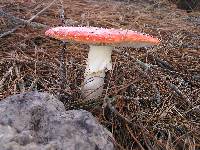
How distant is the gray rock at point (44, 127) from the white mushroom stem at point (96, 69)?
506 mm

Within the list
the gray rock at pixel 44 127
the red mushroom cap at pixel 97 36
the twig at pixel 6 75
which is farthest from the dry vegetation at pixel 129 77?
the red mushroom cap at pixel 97 36

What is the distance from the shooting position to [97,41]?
6.08 feet

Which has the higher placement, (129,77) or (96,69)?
(96,69)

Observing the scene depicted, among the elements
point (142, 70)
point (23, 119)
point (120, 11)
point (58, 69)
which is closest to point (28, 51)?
point (58, 69)

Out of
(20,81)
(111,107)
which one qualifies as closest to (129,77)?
(111,107)

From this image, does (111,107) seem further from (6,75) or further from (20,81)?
(6,75)

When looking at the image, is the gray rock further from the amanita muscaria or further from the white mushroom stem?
the white mushroom stem

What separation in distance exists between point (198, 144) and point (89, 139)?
699 mm

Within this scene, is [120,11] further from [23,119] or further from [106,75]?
[23,119]

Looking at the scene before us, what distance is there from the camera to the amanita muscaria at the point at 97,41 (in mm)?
1863

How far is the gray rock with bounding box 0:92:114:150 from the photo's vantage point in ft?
5.02

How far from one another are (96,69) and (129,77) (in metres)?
0.38

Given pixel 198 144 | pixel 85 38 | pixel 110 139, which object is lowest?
pixel 198 144

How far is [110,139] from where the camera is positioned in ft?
5.58
